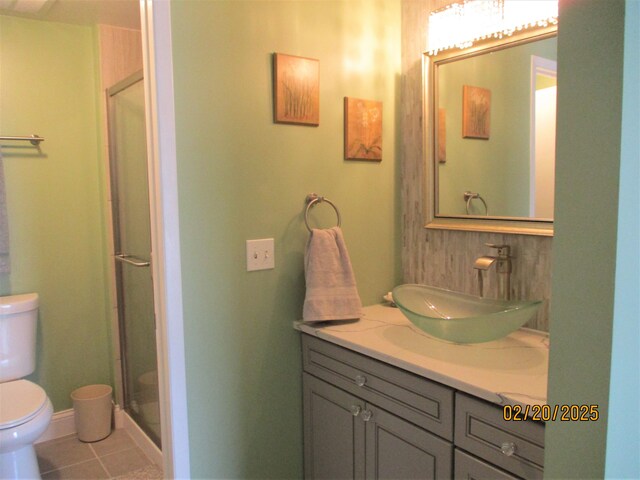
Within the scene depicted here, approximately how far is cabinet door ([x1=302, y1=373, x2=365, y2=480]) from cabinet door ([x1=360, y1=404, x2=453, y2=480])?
5 centimetres

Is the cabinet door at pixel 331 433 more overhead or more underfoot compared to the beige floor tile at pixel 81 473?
more overhead

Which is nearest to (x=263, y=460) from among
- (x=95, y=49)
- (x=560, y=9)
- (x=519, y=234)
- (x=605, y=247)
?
(x=519, y=234)

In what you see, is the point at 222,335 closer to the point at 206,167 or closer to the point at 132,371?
the point at 206,167

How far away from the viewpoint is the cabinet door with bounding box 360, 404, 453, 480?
4.25ft

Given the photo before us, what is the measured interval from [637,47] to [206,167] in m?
1.17

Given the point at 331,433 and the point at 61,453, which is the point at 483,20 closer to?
the point at 331,433

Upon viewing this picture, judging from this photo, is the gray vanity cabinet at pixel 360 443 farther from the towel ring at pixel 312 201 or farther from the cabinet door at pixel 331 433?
the towel ring at pixel 312 201

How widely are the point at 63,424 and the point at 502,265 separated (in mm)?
2369

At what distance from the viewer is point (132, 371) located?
2531 mm

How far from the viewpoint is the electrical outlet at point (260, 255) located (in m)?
1.64

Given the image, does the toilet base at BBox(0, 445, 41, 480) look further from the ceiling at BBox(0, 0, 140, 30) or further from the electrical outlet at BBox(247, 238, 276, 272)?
the ceiling at BBox(0, 0, 140, 30)

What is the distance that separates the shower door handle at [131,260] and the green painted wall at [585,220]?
182cm

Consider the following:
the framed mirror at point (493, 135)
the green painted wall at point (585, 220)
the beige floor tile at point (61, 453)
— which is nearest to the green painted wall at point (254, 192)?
the framed mirror at point (493, 135)

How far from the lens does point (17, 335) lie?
7.55 ft
